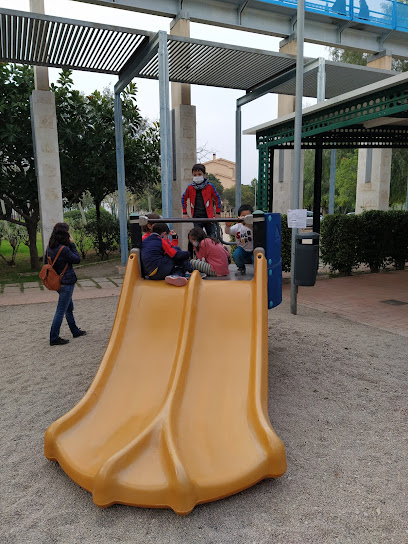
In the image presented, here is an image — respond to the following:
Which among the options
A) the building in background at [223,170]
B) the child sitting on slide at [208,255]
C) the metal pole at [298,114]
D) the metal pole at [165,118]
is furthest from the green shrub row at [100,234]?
the building in background at [223,170]

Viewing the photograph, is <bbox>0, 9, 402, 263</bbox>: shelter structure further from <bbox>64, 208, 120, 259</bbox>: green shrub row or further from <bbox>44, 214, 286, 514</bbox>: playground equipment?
<bbox>44, 214, 286, 514</bbox>: playground equipment

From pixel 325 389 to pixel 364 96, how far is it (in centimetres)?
516

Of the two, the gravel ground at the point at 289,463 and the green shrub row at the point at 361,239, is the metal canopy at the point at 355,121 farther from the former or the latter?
the gravel ground at the point at 289,463

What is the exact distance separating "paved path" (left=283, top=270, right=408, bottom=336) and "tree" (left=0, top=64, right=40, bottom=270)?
735 cm

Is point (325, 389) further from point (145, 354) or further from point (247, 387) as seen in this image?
point (145, 354)

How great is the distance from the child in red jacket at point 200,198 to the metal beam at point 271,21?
9136 millimetres

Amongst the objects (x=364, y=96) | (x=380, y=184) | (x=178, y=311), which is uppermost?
(x=364, y=96)

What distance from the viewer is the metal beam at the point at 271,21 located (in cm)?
1299

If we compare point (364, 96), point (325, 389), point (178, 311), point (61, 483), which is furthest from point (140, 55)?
point (61, 483)

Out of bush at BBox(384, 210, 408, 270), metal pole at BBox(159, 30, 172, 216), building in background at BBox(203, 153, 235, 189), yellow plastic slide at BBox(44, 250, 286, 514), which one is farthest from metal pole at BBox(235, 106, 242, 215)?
building in background at BBox(203, 153, 235, 189)

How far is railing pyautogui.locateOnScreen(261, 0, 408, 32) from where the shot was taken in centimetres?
1464

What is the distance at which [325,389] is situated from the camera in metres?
3.92

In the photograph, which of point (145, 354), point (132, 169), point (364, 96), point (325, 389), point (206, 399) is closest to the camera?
point (206, 399)

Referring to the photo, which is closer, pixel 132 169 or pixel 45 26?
pixel 45 26
